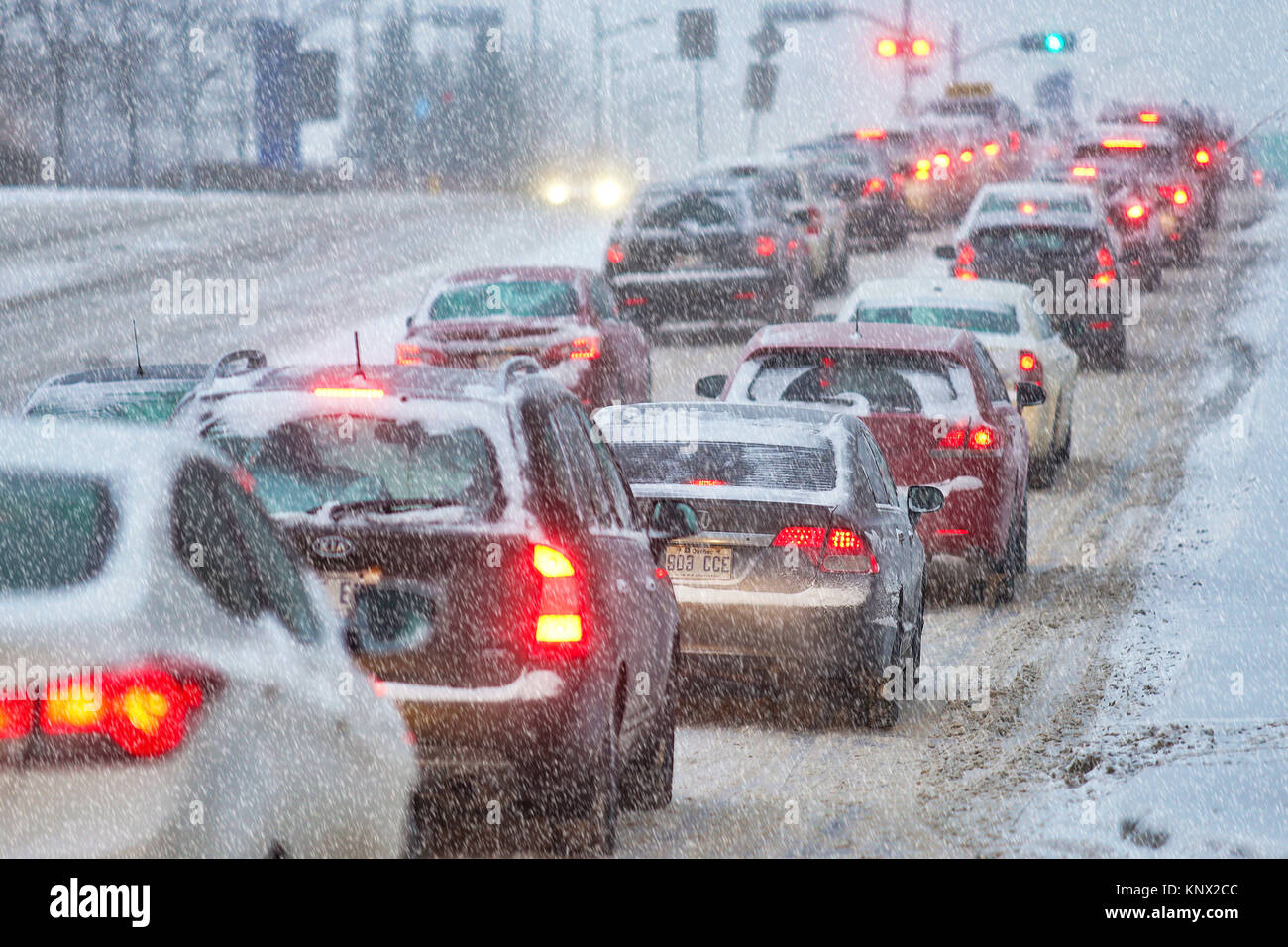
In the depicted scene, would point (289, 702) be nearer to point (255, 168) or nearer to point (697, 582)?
point (697, 582)

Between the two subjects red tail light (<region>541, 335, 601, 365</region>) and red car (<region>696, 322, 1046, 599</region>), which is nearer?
red car (<region>696, 322, 1046, 599</region>)

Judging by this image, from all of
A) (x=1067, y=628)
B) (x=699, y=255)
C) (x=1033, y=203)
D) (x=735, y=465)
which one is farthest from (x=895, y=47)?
(x=735, y=465)

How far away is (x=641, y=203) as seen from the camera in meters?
26.5

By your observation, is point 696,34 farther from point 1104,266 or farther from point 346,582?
point 346,582

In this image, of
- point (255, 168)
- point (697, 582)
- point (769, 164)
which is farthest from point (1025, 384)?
point (255, 168)

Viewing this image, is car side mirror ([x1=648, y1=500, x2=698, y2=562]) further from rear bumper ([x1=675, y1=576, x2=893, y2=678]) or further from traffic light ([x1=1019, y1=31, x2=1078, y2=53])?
traffic light ([x1=1019, y1=31, x2=1078, y2=53])

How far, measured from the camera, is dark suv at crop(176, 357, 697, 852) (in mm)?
6660

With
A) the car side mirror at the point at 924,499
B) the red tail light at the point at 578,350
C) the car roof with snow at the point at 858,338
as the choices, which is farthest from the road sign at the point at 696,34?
the car side mirror at the point at 924,499

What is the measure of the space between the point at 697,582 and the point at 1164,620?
3.87 m

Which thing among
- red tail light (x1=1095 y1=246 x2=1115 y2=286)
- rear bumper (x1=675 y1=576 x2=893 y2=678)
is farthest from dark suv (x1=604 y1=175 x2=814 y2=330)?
rear bumper (x1=675 y1=576 x2=893 y2=678)

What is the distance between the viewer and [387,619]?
6703 millimetres

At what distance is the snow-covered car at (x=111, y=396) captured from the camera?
449 inches

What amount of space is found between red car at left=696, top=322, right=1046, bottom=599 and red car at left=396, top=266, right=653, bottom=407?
556cm

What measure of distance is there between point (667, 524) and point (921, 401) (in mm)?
5426
